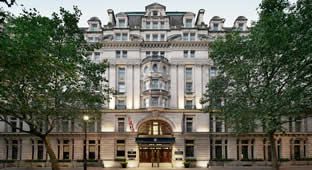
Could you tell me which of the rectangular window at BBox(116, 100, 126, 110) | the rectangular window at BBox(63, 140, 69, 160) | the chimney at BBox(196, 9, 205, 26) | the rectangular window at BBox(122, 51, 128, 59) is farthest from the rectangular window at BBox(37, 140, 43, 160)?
the chimney at BBox(196, 9, 205, 26)

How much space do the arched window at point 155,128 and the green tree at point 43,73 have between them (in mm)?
10927

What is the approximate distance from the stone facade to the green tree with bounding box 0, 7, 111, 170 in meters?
8.92

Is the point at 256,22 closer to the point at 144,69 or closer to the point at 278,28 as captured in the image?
the point at 278,28

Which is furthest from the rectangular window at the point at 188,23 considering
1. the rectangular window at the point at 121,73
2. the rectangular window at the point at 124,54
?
the rectangular window at the point at 121,73

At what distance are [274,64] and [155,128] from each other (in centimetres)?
2014

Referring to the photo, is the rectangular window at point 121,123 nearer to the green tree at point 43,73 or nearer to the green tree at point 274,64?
the green tree at point 43,73

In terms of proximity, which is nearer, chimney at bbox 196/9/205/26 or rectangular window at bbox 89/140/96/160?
rectangular window at bbox 89/140/96/160

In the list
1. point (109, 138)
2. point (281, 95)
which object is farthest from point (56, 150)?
point (281, 95)

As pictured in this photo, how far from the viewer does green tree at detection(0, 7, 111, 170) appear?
530 inches

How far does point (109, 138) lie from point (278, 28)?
26.0 meters

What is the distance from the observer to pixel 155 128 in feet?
114

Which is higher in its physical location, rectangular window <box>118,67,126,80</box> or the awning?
rectangular window <box>118,67,126,80</box>

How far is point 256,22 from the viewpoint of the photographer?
2159 centimetres

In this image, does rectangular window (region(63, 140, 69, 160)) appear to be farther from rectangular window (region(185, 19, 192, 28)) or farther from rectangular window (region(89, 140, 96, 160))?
rectangular window (region(185, 19, 192, 28))
